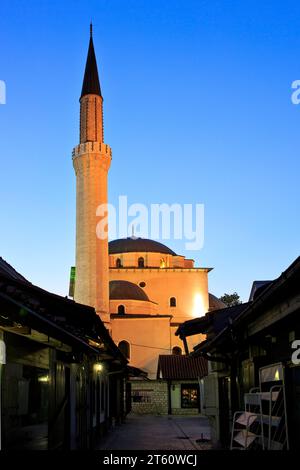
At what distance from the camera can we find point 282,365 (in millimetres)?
6922

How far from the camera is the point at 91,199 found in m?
35.4

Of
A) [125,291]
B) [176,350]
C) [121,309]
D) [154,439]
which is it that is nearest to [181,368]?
[176,350]

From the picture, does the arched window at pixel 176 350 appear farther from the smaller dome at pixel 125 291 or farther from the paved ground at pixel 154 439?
the paved ground at pixel 154 439

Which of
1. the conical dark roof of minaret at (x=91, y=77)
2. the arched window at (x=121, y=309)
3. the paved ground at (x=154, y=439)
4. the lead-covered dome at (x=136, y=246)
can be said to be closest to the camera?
the paved ground at (x=154, y=439)

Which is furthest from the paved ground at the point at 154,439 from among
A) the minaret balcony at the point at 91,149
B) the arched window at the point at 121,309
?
the arched window at the point at 121,309

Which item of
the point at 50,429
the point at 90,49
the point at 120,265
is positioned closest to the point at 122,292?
the point at 120,265

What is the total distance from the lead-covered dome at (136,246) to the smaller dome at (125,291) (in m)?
6.63

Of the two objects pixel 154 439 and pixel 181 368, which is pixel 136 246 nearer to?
pixel 181 368

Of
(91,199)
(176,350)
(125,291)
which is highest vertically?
(91,199)

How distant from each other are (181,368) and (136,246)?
68.3ft

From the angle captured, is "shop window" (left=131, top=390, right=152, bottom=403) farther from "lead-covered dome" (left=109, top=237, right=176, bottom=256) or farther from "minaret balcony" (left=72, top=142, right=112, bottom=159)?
"lead-covered dome" (left=109, top=237, right=176, bottom=256)

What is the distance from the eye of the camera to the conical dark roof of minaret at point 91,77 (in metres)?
37.6

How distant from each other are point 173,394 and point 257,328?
29.6m
